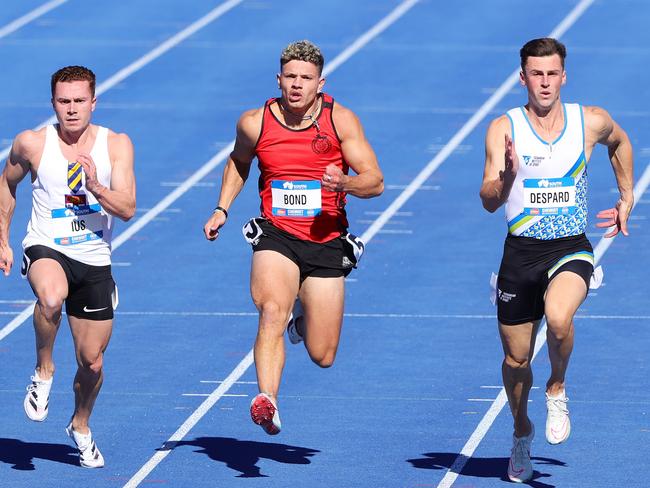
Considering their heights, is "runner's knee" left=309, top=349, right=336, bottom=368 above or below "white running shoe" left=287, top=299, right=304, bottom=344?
below

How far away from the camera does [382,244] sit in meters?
15.2

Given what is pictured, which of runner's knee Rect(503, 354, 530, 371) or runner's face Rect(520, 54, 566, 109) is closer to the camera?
runner's face Rect(520, 54, 566, 109)

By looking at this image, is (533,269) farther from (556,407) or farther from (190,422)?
(190,422)

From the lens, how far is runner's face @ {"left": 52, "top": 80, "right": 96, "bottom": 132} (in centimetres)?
909

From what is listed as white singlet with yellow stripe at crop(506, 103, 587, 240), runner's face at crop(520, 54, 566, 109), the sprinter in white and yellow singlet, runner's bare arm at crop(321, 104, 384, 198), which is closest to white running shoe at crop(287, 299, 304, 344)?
runner's bare arm at crop(321, 104, 384, 198)

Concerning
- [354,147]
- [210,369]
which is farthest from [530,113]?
[210,369]

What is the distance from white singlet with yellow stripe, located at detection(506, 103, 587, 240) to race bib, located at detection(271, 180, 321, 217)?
3.37ft

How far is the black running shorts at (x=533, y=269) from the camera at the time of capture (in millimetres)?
9039

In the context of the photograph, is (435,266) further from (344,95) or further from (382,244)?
(344,95)

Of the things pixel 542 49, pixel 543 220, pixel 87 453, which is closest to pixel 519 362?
pixel 543 220

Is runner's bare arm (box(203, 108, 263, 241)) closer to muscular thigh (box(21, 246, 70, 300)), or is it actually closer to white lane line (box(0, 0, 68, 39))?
muscular thigh (box(21, 246, 70, 300))

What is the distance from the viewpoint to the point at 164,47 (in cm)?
2147

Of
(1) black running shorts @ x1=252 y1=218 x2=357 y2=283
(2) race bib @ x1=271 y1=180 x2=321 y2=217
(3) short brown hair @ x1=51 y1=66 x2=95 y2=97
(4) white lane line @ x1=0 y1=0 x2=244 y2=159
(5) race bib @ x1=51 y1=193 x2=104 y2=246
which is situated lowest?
(1) black running shorts @ x1=252 y1=218 x2=357 y2=283

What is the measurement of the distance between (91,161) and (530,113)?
218cm
